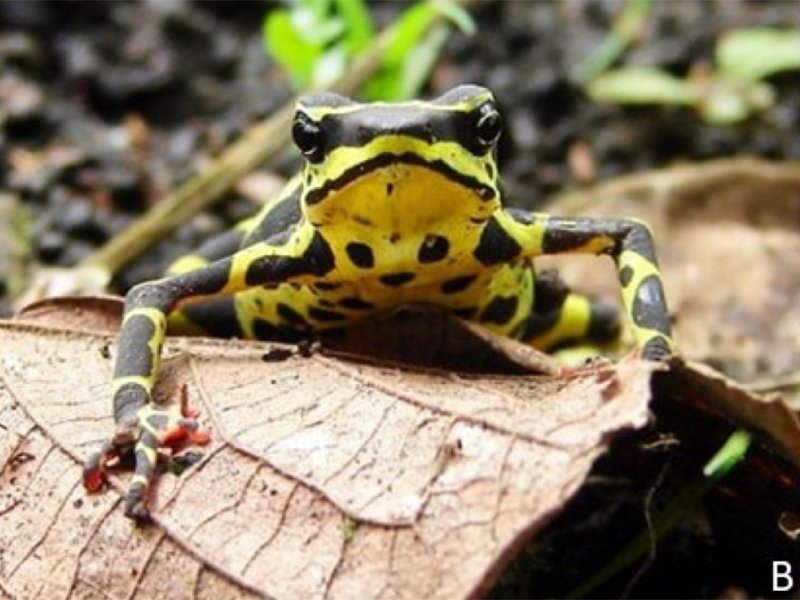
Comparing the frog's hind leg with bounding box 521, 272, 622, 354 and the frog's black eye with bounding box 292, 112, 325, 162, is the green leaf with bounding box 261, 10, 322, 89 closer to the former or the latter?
the frog's hind leg with bounding box 521, 272, 622, 354

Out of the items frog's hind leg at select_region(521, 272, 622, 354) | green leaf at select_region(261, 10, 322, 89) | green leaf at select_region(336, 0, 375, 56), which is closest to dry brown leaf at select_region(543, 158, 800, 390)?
frog's hind leg at select_region(521, 272, 622, 354)

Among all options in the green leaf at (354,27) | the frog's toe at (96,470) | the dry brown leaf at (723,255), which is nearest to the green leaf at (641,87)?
the dry brown leaf at (723,255)

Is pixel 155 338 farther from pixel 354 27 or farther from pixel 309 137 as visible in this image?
pixel 354 27

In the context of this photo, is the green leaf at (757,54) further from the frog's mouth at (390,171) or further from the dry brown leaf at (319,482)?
the dry brown leaf at (319,482)

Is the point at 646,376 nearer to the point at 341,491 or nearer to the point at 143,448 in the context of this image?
the point at 341,491

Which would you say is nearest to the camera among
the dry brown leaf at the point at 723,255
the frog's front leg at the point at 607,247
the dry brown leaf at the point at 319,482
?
the dry brown leaf at the point at 319,482

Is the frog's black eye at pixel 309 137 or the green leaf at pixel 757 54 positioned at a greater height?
the green leaf at pixel 757 54

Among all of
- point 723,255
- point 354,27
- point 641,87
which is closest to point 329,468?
point 723,255

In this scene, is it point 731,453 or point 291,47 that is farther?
point 291,47
